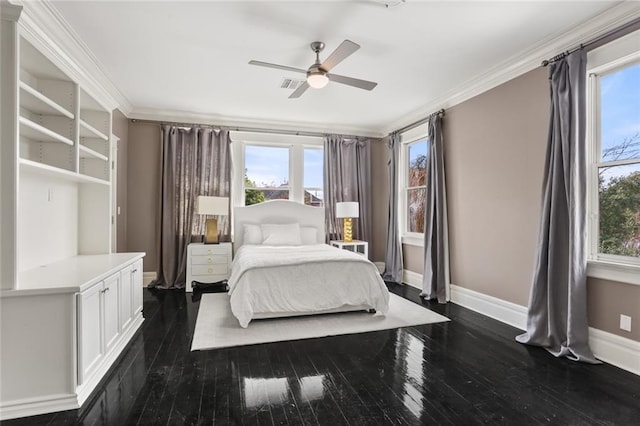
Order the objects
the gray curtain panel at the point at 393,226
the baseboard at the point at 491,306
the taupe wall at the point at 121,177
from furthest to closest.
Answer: the gray curtain panel at the point at 393,226
the taupe wall at the point at 121,177
the baseboard at the point at 491,306

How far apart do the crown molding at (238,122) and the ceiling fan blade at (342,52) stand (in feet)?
9.51

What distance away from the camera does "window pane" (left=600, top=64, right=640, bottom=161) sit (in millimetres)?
2598

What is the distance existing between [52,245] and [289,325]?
232 cm

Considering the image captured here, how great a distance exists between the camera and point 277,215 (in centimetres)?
567

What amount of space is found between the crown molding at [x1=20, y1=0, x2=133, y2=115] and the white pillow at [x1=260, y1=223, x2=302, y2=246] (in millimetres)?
2691

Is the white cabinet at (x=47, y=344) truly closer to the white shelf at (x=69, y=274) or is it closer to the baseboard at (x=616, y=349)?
the white shelf at (x=69, y=274)

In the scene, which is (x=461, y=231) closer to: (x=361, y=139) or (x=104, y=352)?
(x=361, y=139)

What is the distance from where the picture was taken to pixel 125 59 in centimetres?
340

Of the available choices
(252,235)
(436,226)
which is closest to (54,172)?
(252,235)

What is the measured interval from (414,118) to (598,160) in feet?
9.18

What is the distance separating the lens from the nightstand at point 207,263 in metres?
4.95

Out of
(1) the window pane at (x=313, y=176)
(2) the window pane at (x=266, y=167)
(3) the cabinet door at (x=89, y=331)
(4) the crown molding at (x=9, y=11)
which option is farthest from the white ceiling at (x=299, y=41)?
(3) the cabinet door at (x=89, y=331)

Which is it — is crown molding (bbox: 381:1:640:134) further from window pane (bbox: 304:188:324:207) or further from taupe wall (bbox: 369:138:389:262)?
window pane (bbox: 304:188:324:207)

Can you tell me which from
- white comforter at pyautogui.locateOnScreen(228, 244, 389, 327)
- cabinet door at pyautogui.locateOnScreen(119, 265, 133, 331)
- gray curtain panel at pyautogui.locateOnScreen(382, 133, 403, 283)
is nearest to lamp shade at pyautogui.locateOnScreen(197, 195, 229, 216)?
white comforter at pyautogui.locateOnScreen(228, 244, 389, 327)
